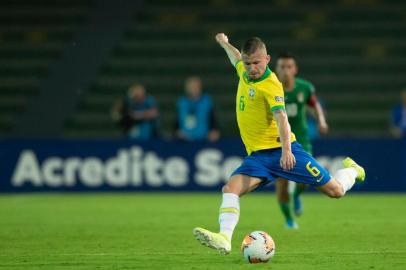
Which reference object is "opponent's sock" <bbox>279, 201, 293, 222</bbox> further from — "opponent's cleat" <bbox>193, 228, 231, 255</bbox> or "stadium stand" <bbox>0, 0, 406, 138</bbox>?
"stadium stand" <bbox>0, 0, 406, 138</bbox>

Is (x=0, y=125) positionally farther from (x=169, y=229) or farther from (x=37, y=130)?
(x=169, y=229)

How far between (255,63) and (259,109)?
429 mm

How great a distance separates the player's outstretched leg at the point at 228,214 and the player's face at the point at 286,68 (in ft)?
10.6

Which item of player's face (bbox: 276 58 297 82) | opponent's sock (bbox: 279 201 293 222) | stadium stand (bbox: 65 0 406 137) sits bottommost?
opponent's sock (bbox: 279 201 293 222)

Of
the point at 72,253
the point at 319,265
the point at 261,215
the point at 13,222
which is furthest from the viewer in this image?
the point at 261,215

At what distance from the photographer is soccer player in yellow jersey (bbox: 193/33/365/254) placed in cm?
809

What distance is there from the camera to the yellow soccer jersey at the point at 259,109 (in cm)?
826

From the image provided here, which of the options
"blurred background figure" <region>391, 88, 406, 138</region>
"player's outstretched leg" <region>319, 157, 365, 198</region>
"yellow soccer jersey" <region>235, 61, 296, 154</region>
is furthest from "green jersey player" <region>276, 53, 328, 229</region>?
"blurred background figure" <region>391, 88, 406, 138</region>

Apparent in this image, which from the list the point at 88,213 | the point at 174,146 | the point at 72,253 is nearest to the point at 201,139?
the point at 174,146

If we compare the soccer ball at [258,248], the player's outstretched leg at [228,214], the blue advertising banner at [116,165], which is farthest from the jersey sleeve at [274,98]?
the blue advertising banner at [116,165]

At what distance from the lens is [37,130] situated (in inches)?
846

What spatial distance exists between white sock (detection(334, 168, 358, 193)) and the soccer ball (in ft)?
4.00

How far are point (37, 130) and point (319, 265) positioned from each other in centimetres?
1451

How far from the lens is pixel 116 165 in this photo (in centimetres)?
1766
